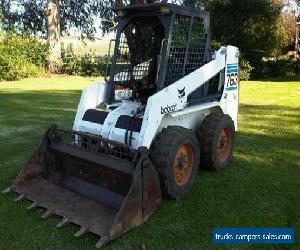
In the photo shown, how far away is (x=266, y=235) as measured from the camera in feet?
13.4

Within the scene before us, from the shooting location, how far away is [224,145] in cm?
605

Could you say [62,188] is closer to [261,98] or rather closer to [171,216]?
[171,216]

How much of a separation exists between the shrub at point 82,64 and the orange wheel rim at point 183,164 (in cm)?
1952

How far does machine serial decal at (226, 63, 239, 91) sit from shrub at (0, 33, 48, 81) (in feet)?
52.8

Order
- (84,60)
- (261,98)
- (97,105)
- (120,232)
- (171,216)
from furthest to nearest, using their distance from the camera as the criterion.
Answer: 1. (84,60)
2. (261,98)
3. (97,105)
4. (171,216)
5. (120,232)

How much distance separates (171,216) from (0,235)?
1.69m

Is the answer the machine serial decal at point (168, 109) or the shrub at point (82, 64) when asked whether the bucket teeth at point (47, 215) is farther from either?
the shrub at point (82, 64)

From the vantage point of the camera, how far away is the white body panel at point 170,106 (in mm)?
4609

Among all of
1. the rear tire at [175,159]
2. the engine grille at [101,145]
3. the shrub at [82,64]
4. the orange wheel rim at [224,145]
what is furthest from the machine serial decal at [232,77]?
the shrub at [82,64]

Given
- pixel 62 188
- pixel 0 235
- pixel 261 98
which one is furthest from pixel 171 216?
pixel 261 98

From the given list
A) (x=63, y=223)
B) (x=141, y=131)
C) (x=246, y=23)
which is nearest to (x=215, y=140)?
(x=141, y=131)

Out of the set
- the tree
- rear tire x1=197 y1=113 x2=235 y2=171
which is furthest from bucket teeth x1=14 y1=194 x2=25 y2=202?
the tree

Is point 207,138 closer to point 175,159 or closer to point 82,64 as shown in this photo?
point 175,159

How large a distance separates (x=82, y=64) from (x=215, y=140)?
64.7 feet
